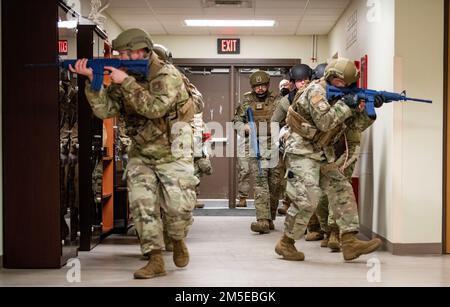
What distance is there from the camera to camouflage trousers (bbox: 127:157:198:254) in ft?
12.6

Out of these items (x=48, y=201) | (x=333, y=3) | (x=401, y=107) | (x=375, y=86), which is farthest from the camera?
(x=333, y=3)

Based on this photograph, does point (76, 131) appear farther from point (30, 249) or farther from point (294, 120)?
point (294, 120)

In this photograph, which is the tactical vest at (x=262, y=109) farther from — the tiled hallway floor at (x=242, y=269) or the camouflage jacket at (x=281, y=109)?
the tiled hallway floor at (x=242, y=269)

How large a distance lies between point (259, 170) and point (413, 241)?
1.97m

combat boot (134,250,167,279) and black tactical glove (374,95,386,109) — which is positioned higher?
black tactical glove (374,95,386,109)

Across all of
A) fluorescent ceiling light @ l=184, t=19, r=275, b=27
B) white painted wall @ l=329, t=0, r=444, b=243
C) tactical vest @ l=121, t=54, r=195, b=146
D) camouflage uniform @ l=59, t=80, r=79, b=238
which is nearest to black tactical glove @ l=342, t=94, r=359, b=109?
white painted wall @ l=329, t=0, r=444, b=243

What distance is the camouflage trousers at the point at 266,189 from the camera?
6301 mm

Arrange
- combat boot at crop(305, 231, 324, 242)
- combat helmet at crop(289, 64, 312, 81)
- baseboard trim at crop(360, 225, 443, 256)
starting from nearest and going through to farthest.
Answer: baseboard trim at crop(360, 225, 443, 256)
combat boot at crop(305, 231, 324, 242)
combat helmet at crop(289, 64, 312, 81)

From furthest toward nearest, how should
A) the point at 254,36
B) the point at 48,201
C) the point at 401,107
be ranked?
1. the point at 254,36
2. the point at 401,107
3. the point at 48,201

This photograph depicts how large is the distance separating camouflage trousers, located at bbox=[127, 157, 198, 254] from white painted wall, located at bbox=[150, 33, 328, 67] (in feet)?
17.2

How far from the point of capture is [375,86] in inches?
218

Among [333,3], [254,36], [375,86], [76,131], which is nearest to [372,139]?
[375,86]

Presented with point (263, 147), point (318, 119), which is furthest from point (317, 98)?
point (263, 147)

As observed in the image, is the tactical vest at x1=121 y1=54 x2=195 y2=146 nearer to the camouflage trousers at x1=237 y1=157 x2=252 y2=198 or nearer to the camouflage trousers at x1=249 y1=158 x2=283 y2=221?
the camouflage trousers at x1=249 y1=158 x2=283 y2=221
